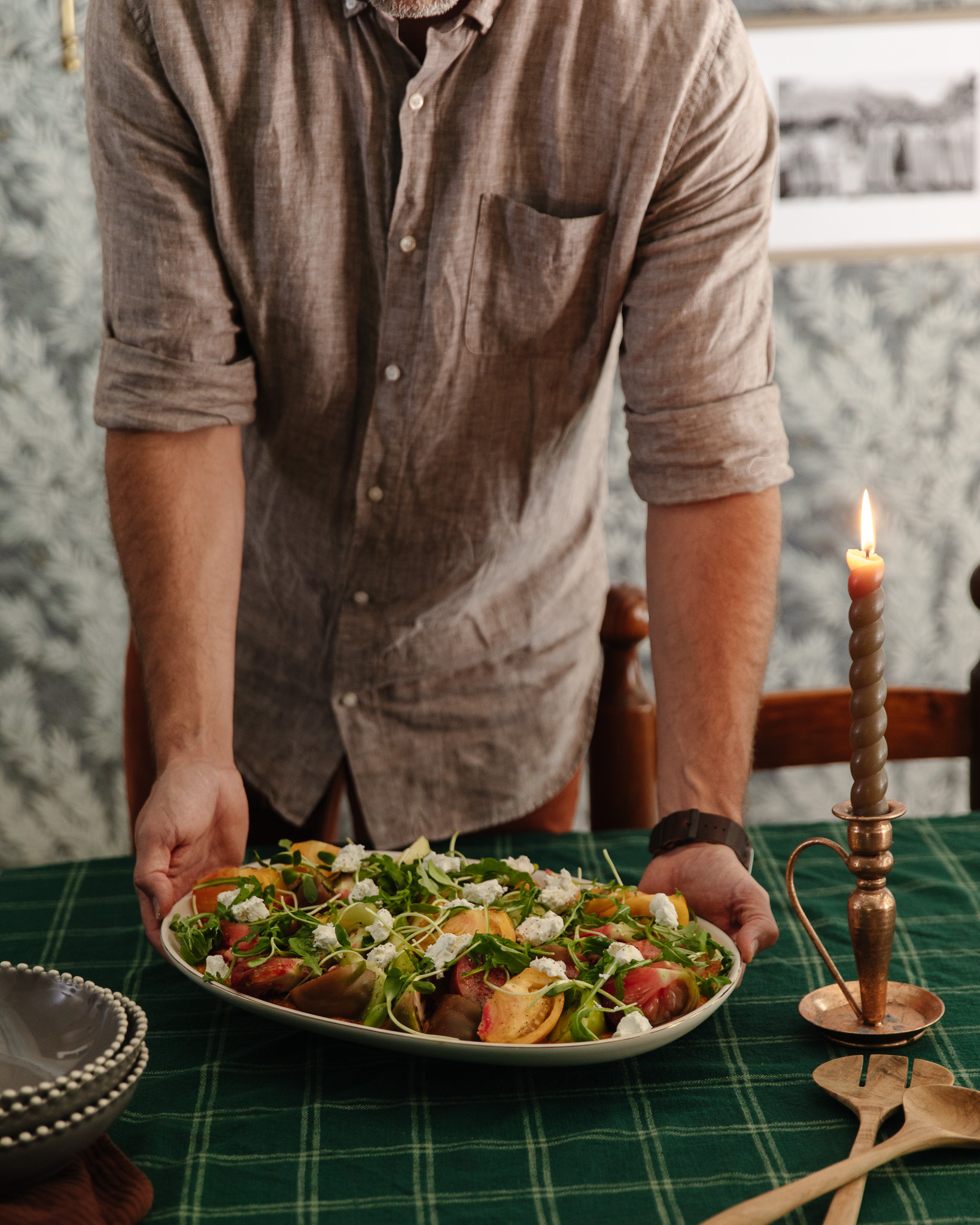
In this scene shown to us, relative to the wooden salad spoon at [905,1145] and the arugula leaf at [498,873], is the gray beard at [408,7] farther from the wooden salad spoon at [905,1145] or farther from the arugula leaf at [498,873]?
the wooden salad spoon at [905,1145]

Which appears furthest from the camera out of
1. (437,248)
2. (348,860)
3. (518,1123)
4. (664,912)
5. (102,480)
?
(102,480)

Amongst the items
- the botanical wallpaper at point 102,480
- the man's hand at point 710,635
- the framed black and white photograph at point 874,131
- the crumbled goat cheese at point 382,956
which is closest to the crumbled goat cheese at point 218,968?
the crumbled goat cheese at point 382,956

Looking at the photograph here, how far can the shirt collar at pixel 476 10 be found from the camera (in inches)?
42.7

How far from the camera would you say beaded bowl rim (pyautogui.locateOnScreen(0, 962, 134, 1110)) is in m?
0.56

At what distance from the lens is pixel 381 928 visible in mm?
757

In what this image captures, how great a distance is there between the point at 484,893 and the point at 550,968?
13 cm

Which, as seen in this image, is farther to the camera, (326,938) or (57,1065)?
(326,938)

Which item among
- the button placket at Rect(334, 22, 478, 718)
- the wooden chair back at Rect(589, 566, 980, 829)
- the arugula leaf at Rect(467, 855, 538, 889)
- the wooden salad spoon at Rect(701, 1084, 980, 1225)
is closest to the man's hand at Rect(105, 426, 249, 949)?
the button placket at Rect(334, 22, 478, 718)

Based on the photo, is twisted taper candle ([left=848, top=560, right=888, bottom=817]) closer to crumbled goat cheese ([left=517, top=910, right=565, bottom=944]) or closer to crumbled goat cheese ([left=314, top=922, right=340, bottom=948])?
crumbled goat cheese ([left=517, top=910, right=565, bottom=944])

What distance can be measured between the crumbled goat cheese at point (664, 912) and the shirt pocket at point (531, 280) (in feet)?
2.06

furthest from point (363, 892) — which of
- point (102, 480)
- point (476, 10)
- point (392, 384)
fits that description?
point (102, 480)

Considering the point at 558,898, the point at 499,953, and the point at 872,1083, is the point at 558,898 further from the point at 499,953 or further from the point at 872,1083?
the point at 872,1083

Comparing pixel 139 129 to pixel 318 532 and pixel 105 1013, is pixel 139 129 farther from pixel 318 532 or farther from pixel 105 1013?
pixel 105 1013

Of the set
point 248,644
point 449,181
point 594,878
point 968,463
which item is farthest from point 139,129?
point 968,463
